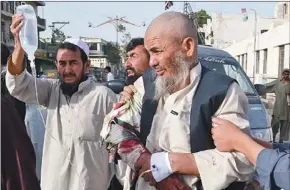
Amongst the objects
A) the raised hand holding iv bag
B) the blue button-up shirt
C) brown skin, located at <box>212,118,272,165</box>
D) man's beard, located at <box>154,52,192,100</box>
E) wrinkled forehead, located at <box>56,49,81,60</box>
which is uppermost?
the raised hand holding iv bag

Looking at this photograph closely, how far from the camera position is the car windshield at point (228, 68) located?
680 cm

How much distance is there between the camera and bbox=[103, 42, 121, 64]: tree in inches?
2530

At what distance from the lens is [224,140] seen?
166 centimetres

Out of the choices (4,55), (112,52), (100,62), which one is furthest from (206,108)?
(112,52)

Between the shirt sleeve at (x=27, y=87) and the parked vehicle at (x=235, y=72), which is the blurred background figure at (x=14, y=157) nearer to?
the shirt sleeve at (x=27, y=87)

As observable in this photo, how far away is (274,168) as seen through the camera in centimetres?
149

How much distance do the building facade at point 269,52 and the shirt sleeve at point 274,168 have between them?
17.5m

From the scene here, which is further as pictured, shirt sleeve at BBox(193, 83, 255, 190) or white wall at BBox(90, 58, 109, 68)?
white wall at BBox(90, 58, 109, 68)

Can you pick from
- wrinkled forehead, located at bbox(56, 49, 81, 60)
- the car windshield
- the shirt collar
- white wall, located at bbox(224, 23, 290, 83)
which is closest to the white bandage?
the shirt collar

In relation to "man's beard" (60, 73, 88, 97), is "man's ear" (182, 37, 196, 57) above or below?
above

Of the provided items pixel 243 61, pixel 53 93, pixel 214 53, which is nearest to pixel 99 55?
pixel 243 61

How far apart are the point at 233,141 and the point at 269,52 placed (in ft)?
70.8

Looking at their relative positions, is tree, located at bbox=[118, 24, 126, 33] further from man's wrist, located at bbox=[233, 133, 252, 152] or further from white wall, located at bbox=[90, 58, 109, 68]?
Answer: man's wrist, located at bbox=[233, 133, 252, 152]

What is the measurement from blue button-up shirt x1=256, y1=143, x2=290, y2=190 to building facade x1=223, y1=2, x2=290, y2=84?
17.5 meters
